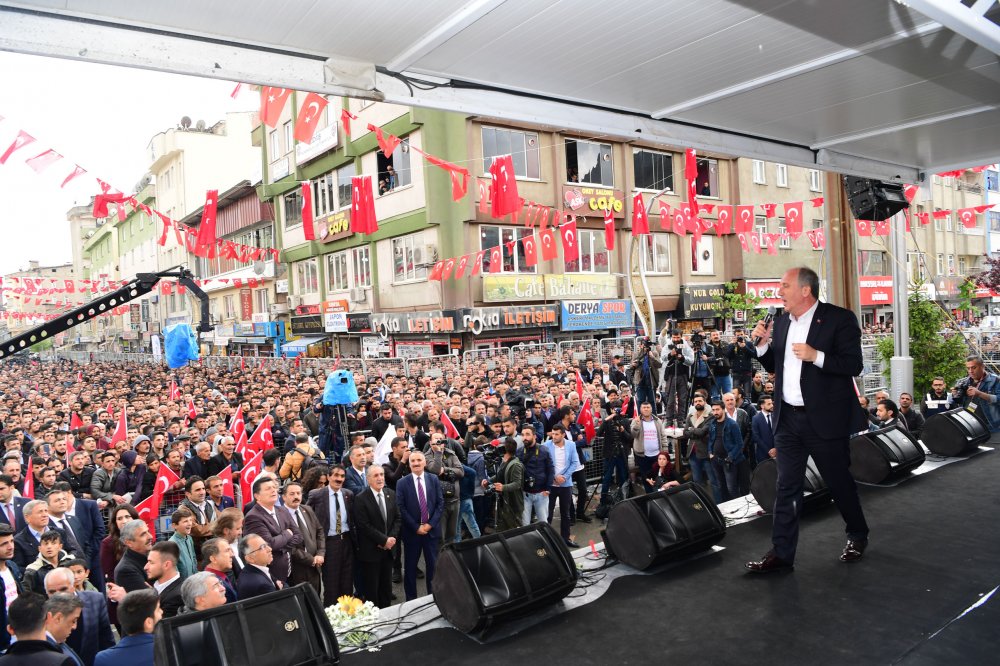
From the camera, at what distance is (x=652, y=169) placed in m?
30.0

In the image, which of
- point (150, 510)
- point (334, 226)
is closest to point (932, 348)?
point (150, 510)

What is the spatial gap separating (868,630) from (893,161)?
531cm

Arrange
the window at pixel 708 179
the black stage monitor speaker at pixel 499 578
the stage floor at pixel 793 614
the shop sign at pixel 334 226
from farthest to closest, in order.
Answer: the window at pixel 708 179
the shop sign at pixel 334 226
the black stage monitor speaker at pixel 499 578
the stage floor at pixel 793 614

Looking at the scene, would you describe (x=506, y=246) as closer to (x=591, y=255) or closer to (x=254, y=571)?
(x=591, y=255)

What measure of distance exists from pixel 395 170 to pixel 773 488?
22394 millimetres

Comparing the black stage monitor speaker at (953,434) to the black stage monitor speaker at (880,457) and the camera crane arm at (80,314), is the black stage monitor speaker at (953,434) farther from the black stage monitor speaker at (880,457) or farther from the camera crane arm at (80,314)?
the camera crane arm at (80,314)

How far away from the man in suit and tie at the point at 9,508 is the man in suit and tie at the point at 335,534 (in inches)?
111

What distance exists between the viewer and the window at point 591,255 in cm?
2775

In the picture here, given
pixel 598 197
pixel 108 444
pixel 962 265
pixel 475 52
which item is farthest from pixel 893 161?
pixel 962 265

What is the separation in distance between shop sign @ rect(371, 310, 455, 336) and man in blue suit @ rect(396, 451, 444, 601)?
17035mm

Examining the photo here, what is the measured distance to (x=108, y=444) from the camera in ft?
40.1

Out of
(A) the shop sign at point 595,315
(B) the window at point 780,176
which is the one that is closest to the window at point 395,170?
(A) the shop sign at point 595,315

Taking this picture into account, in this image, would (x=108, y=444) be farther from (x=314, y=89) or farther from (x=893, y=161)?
(x=893, y=161)

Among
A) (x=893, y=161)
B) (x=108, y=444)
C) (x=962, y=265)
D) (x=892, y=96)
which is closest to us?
(x=892, y=96)
